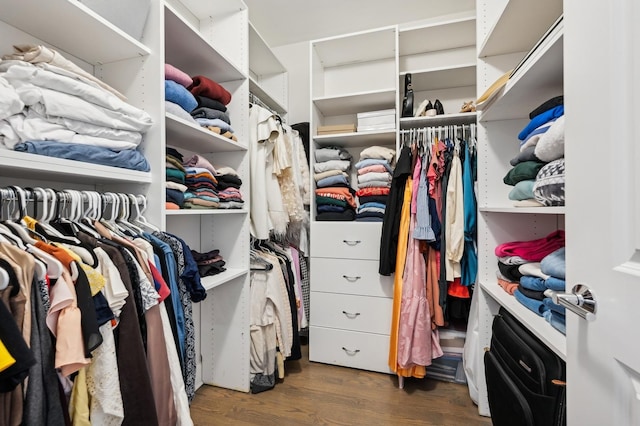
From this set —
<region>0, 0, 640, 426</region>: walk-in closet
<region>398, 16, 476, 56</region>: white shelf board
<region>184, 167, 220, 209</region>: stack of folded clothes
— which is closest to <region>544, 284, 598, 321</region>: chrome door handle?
<region>0, 0, 640, 426</region>: walk-in closet

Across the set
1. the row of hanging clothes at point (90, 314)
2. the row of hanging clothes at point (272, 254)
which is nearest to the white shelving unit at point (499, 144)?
the row of hanging clothes at point (272, 254)

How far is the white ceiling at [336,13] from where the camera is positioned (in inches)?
80.2

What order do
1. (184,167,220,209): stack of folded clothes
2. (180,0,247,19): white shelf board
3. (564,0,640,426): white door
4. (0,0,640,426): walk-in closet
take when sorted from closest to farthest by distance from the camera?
(564,0,640,426): white door, (0,0,640,426): walk-in closet, (184,167,220,209): stack of folded clothes, (180,0,247,19): white shelf board

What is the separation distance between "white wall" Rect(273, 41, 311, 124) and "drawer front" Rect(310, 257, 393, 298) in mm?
1272

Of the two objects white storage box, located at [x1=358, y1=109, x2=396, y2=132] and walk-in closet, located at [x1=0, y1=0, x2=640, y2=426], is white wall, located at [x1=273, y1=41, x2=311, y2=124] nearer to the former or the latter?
walk-in closet, located at [x1=0, y1=0, x2=640, y2=426]

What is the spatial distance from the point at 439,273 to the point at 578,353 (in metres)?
1.18

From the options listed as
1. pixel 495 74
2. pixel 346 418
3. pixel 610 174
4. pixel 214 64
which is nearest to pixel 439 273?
pixel 346 418

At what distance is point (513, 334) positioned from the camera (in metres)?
1.03

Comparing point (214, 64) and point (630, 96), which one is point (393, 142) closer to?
point (214, 64)

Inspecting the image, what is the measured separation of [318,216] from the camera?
6.92 feet

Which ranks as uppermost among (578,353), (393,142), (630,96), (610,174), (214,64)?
(214,64)

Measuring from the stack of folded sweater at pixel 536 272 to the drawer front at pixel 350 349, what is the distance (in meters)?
0.88

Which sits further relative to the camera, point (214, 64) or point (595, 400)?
point (214, 64)

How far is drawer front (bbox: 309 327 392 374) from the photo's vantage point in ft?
6.29
